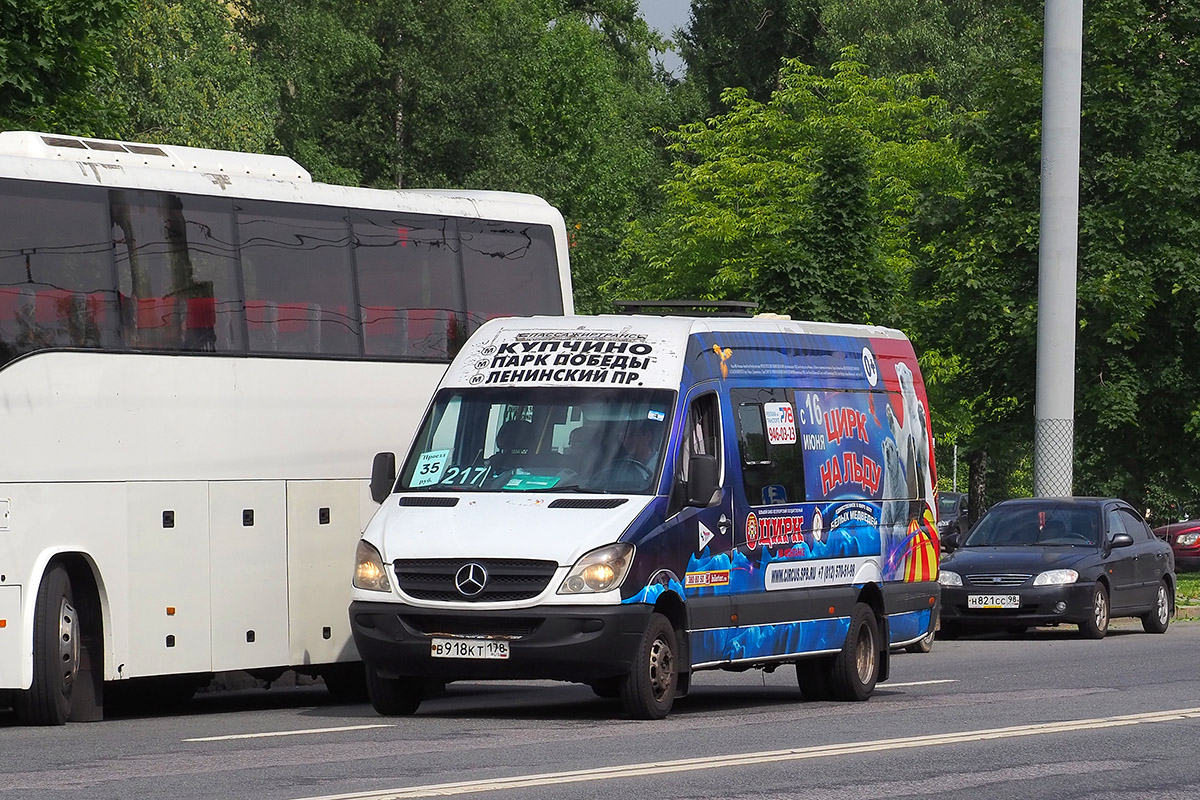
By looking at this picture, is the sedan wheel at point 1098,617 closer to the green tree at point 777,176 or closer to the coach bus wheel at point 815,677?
the coach bus wheel at point 815,677

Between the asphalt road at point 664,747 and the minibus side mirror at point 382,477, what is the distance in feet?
4.96

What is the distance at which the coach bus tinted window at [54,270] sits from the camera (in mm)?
14133

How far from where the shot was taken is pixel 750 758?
1135 centimetres

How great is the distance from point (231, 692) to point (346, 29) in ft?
152

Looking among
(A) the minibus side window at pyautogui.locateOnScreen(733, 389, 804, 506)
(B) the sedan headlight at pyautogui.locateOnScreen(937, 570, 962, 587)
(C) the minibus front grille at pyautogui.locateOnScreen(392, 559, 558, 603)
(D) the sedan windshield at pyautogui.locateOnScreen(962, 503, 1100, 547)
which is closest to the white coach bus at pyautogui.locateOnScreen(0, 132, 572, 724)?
(C) the minibus front grille at pyautogui.locateOnScreen(392, 559, 558, 603)

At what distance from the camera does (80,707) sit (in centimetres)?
1462

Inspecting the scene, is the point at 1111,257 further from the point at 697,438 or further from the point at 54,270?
the point at 54,270

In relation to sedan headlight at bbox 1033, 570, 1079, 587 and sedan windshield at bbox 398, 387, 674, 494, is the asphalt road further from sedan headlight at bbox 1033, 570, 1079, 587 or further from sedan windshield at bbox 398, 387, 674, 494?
sedan headlight at bbox 1033, 570, 1079, 587

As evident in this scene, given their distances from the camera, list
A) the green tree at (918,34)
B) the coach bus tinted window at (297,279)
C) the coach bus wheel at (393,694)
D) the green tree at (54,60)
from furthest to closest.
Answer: the green tree at (918,34), the green tree at (54,60), the coach bus tinted window at (297,279), the coach bus wheel at (393,694)

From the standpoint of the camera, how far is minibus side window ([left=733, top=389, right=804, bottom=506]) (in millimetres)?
15391

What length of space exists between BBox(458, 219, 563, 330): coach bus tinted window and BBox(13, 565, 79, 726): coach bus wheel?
4756 mm

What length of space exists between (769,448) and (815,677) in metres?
1.94

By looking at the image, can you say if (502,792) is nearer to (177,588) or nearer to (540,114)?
(177,588)

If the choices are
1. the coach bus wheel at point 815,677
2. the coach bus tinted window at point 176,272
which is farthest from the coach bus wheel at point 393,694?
the coach bus wheel at point 815,677
